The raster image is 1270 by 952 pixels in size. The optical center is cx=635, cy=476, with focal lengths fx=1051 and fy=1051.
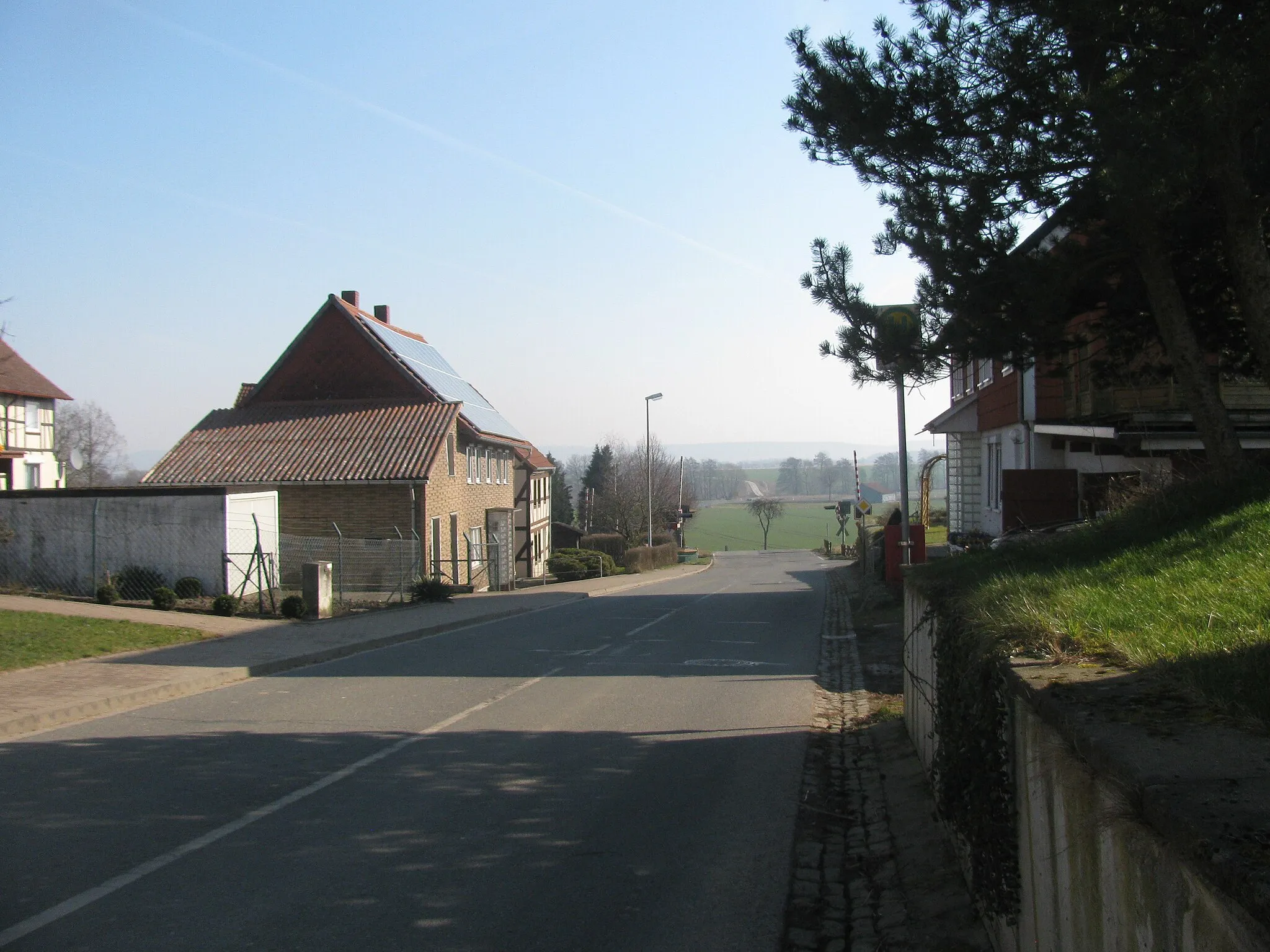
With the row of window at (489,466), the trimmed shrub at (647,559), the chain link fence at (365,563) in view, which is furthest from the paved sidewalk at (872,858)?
the trimmed shrub at (647,559)

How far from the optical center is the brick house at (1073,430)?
1249 cm

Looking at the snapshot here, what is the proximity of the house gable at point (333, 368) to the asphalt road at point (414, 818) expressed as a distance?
2493 centimetres

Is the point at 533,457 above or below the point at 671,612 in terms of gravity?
above

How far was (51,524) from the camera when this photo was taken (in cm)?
2020

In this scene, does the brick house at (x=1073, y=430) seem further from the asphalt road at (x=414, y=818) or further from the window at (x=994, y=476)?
the asphalt road at (x=414, y=818)

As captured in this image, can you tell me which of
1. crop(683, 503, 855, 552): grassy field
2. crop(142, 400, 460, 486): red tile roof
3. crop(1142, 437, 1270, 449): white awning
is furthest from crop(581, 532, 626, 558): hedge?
crop(1142, 437, 1270, 449): white awning

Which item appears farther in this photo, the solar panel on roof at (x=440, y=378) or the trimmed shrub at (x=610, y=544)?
the trimmed shrub at (x=610, y=544)

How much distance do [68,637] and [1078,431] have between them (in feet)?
47.0

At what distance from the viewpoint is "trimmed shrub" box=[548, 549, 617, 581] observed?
1841 inches

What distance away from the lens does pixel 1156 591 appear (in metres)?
5.50

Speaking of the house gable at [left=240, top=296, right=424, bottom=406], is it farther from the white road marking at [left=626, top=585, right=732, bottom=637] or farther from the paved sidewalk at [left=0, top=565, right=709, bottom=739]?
the paved sidewalk at [left=0, top=565, right=709, bottom=739]

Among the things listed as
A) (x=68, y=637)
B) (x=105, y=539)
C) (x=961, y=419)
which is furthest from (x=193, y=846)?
(x=961, y=419)

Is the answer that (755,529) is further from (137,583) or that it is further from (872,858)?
(872,858)

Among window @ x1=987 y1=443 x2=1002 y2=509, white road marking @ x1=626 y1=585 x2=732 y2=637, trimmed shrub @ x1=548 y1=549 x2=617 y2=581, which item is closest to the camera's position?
white road marking @ x1=626 y1=585 x2=732 y2=637
